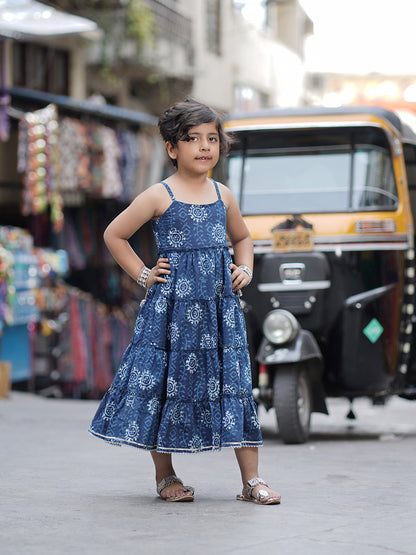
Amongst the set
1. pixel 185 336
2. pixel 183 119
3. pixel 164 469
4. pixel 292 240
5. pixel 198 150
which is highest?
pixel 183 119

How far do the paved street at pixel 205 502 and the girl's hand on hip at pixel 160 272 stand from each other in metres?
1.02

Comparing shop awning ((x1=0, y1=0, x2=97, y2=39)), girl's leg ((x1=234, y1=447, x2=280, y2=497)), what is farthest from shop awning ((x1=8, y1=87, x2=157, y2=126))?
girl's leg ((x1=234, y1=447, x2=280, y2=497))

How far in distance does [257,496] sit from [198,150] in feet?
5.28

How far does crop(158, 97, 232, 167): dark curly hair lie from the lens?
5754mm

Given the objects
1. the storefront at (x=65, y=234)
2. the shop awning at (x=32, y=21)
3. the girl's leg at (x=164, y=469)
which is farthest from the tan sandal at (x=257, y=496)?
the storefront at (x=65, y=234)

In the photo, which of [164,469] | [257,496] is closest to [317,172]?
[164,469]

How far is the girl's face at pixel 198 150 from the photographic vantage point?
576 cm

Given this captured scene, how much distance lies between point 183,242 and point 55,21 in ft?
24.5

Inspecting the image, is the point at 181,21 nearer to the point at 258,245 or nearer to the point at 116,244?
the point at 258,245

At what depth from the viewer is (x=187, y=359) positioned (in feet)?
18.6

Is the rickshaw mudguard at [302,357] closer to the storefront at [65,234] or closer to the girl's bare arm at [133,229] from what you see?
the girl's bare arm at [133,229]

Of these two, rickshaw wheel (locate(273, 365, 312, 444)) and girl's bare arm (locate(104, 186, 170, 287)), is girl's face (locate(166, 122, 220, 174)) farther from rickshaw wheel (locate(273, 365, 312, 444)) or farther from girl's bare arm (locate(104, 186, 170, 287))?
rickshaw wheel (locate(273, 365, 312, 444))

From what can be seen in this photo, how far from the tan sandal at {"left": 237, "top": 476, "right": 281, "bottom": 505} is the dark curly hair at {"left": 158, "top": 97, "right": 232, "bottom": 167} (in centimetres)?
162

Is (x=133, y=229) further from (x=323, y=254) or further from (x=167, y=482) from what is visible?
(x=323, y=254)
